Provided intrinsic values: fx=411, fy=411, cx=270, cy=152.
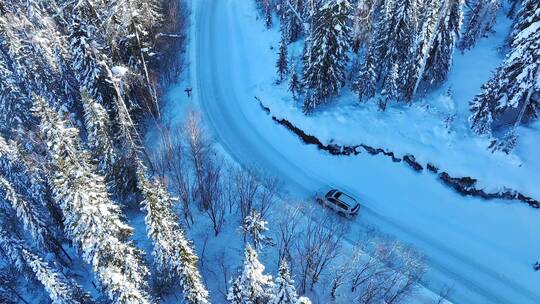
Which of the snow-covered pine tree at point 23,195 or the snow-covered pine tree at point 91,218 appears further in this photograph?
the snow-covered pine tree at point 23,195

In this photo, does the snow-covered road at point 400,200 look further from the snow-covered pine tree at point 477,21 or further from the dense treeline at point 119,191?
the snow-covered pine tree at point 477,21

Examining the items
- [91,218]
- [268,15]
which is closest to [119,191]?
[91,218]

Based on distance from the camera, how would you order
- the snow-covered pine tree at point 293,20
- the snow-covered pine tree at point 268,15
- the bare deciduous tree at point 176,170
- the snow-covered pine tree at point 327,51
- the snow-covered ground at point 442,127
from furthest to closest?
the snow-covered pine tree at point 268,15 < the snow-covered pine tree at point 293,20 < the snow-covered pine tree at point 327,51 < the snow-covered ground at point 442,127 < the bare deciduous tree at point 176,170

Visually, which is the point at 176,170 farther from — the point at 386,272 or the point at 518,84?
the point at 518,84

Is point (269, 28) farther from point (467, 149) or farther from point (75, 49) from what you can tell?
point (467, 149)

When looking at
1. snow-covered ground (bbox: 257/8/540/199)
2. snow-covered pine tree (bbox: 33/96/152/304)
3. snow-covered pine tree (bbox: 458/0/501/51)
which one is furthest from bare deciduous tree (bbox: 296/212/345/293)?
snow-covered pine tree (bbox: 458/0/501/51)

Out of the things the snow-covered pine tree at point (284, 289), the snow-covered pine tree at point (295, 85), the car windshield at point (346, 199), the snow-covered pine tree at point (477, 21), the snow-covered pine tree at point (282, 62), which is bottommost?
the snow-covered pine tree at point (284, 289)

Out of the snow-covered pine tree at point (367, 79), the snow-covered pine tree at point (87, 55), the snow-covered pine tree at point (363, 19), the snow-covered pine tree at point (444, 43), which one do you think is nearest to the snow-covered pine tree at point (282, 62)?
the snow-covered pine tree at point (363, 19)
